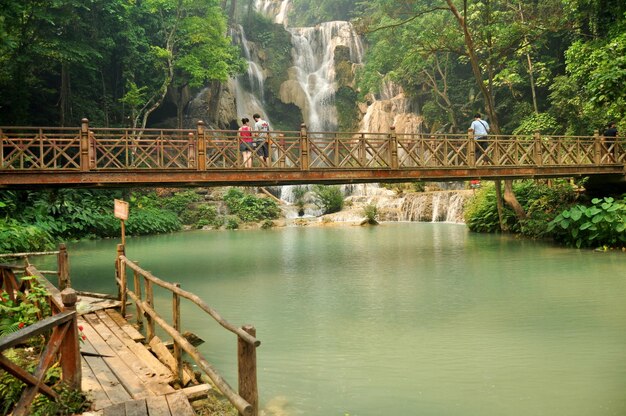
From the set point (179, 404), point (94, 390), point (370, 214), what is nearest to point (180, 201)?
point (370, 214)

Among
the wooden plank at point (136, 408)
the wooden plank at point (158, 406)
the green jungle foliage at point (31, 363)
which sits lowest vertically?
the wooden plank at point (158, 406)

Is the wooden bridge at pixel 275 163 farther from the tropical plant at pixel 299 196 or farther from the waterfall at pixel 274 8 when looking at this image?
the waterfall at pixel 274 8

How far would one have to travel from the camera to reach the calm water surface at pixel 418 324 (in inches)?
206

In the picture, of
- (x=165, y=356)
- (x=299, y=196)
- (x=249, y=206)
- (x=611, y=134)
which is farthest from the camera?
(x=299, y=196)

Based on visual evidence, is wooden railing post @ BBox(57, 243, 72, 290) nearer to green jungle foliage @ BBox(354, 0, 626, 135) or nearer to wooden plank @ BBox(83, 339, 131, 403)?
wooden plank @ BBox(83, 339, 131, 403)

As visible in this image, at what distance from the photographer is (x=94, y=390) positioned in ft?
14.9

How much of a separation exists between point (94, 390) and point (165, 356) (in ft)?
3.86

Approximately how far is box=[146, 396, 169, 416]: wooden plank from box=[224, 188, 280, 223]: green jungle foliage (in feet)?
73.0

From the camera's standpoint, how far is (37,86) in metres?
23.5

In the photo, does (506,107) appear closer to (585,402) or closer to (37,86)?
(37,86)

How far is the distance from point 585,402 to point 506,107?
2678 cm

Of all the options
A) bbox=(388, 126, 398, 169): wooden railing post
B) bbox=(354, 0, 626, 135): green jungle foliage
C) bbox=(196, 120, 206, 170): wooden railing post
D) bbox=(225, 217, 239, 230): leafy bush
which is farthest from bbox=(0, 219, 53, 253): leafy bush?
bbox=(354, 0, 626, 135): green jungle foliage

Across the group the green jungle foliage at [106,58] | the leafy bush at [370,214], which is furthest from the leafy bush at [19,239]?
the leafy bush at [370,214]

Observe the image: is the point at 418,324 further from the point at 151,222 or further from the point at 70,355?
the point at 151,222
